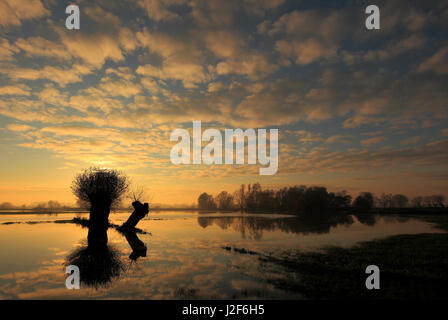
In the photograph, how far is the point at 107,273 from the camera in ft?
55.1

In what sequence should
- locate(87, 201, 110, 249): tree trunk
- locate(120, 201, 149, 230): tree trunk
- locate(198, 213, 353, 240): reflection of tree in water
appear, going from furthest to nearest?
locate(198, 213, 353, 240): reflection of tree in water, locate(120, 201, 149, 230): tree trunk, locate(87, 201, 110, 249): tree trunk

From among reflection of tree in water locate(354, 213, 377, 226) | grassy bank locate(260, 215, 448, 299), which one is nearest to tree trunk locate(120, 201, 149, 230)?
grassy bank locate(260, 215, 448, 299)

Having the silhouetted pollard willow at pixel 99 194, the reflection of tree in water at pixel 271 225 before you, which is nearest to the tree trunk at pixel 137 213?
the silhouetted pollard willow at pixel 99 194

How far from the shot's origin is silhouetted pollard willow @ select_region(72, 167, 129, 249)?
3181cm

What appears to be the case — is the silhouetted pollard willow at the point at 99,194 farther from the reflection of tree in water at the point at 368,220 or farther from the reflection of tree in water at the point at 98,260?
the reflection of tree in water at the point at 368,220

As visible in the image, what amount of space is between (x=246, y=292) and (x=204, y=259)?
8903 mm

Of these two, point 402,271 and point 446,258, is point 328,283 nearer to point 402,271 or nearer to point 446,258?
point 402,271

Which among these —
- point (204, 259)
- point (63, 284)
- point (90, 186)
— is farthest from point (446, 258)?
point (90, 186)

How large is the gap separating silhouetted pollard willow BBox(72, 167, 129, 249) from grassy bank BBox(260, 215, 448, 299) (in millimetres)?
22257

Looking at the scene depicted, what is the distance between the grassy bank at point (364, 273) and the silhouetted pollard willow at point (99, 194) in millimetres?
22257

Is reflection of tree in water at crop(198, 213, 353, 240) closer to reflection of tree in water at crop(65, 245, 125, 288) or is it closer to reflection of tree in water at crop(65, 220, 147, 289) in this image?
reflection of tree in water at crop(65, 220, 147, 289)

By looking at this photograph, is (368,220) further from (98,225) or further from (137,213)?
(98,225)

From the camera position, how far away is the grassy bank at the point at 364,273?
12421mm
